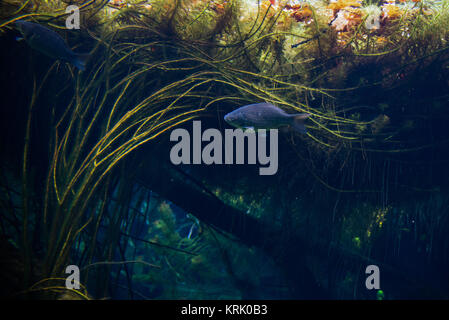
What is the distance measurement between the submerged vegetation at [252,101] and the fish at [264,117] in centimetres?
72

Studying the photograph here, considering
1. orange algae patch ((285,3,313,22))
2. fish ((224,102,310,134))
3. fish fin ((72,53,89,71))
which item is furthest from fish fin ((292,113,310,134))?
fish fin ((72,53,89,71))

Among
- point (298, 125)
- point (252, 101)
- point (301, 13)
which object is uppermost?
point (301, 13)

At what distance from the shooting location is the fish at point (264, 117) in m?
2.44

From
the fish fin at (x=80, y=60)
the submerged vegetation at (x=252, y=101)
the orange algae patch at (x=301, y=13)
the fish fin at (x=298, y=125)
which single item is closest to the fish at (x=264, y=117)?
the fish fin at (x=298, y=125)

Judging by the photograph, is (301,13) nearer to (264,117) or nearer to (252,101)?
(252,101)

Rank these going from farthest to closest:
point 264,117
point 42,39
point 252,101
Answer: point 252,101 → point 264,117 → point 42,39

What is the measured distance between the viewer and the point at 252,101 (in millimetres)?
3369

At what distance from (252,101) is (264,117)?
1.01 m

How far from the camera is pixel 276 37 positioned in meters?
3.40

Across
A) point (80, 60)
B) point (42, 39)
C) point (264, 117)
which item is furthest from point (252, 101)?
point (42, 39)

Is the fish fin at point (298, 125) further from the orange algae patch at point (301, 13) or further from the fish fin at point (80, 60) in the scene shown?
the fish fin at point (80, 60)

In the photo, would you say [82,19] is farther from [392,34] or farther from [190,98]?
[392,34]
